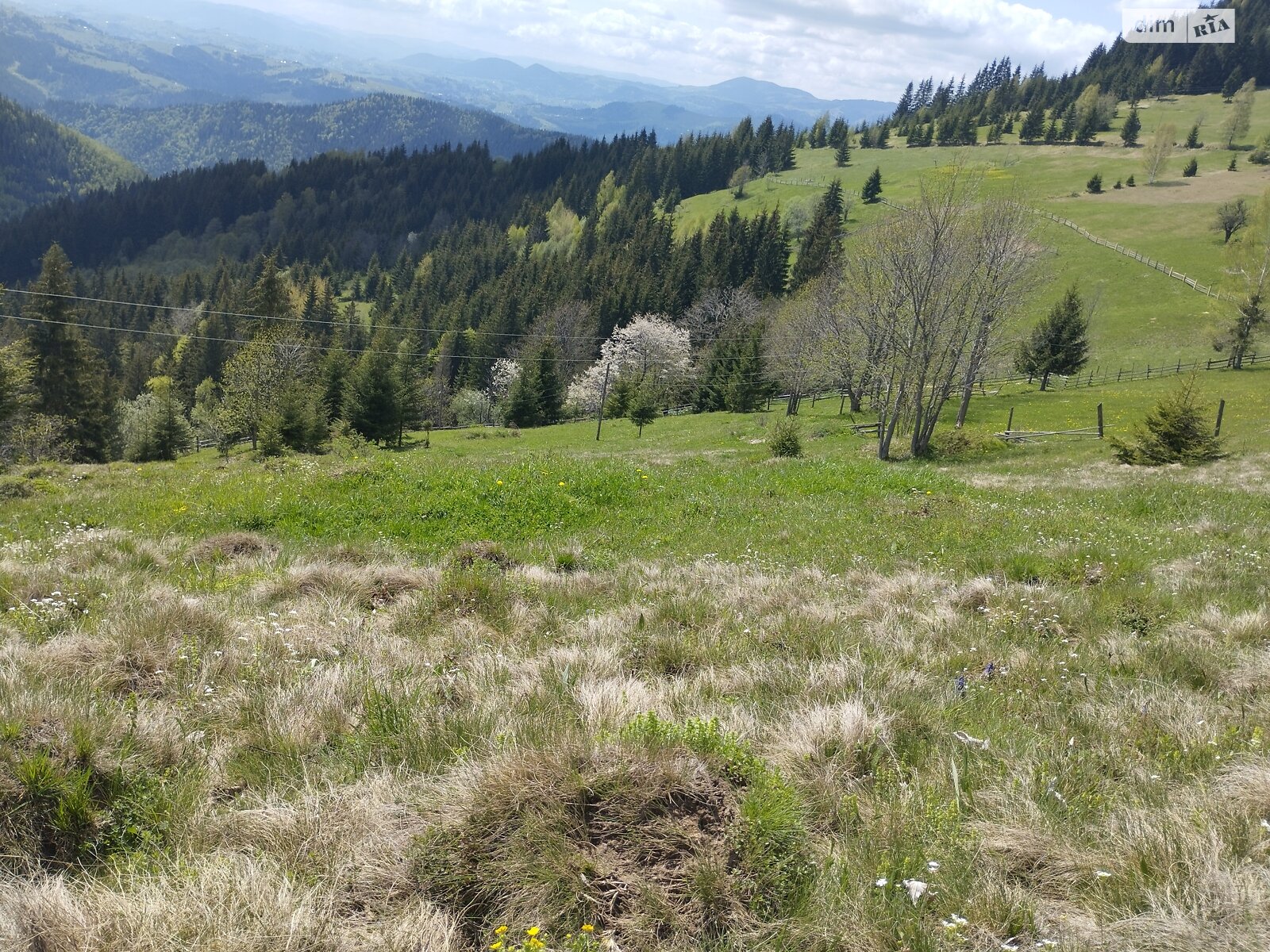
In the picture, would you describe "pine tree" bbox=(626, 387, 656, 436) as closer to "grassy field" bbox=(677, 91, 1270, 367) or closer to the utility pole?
the utility pole

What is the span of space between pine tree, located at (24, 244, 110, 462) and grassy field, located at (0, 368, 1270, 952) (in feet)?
188

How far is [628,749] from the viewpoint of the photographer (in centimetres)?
297

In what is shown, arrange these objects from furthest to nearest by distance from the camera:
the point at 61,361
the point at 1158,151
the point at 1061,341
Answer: the point at 1158,151 < the point at 1061,341 < the point at 61,361

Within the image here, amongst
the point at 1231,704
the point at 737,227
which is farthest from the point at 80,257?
the point at 1231,704

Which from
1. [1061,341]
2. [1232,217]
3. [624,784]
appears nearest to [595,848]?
[624,784]

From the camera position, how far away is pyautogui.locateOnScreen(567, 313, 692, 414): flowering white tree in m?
76.1

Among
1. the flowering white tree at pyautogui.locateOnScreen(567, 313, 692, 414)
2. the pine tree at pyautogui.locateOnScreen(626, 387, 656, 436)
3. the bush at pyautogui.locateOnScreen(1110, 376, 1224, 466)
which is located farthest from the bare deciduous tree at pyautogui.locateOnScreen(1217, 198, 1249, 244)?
the bush at pyautogui.locateOnScreen(1110, 376, 1224, 466)

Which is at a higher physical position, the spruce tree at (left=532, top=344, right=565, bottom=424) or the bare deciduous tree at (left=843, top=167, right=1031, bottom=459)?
the bare deciduous tree at (left=843, top=167, right=1031, bottom=459)

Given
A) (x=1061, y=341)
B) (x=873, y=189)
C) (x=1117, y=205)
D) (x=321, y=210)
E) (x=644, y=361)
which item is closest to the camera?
(x=1061, y=341)

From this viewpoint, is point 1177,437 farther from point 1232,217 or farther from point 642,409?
point 1232,217

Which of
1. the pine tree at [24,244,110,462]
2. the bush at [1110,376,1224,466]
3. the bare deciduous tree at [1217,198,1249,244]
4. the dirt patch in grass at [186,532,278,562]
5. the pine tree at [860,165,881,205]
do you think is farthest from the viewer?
the pine tree at [860,165,881,205]

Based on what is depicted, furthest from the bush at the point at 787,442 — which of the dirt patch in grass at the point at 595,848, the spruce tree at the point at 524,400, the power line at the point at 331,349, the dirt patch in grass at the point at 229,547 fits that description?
the spruce tree at the point at 524,400

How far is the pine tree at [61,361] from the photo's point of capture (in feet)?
164

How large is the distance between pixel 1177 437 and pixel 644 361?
58.4 m
